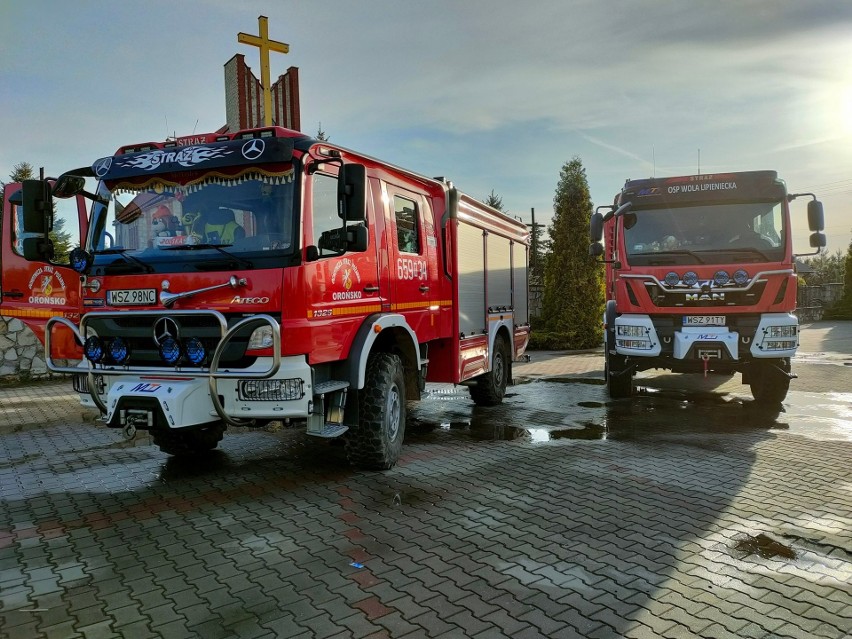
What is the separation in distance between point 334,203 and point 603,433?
4.28m

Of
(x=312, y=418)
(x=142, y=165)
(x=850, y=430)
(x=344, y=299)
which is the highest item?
(x=142, y=165)

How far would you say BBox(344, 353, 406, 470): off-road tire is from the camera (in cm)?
564

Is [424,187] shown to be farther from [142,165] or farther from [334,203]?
[142,165]

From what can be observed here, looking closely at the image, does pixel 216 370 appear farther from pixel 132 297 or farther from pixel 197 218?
pixel 197 218

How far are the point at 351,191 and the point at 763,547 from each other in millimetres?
3714

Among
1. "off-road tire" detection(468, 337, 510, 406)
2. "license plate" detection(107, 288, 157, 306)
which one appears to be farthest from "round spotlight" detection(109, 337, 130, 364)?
"off-road tire" detection(468, 337, 510, 406)

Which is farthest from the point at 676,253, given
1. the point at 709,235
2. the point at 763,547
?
the point at 763,547

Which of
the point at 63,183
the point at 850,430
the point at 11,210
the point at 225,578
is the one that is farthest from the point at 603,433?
the point at 11,210

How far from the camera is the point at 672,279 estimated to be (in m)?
8.41

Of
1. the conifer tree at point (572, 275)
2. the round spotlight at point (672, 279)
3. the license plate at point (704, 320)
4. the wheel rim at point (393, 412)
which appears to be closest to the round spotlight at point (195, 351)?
the wheel rim at point (393, 412)

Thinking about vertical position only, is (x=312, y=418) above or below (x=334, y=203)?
below

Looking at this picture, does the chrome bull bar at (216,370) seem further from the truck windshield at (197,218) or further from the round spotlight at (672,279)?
the round spotlight at (672,279)

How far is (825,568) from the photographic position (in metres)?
3.71

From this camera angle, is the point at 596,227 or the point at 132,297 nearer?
the point at 132,297
